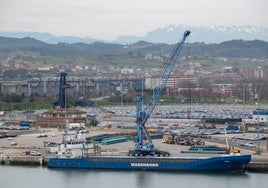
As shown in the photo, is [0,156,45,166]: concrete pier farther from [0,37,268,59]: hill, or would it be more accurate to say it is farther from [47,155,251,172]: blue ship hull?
[0,37,268,59]: hill

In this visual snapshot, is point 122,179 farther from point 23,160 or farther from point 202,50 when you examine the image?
point 202,50

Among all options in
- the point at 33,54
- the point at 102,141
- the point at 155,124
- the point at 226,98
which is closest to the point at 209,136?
the point at 102,141

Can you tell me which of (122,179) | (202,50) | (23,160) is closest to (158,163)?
(122,179)

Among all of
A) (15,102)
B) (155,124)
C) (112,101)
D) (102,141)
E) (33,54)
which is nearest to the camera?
(102,141)

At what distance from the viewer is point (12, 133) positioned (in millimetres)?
24328

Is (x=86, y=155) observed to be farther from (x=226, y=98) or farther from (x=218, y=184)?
(x=226, y=98)

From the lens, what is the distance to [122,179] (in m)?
15.5

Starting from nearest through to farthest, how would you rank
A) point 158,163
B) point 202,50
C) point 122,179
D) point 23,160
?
point 122,179, point 158,163, point 23,160, point 202,50

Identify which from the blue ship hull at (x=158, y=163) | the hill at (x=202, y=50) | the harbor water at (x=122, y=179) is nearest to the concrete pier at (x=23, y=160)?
the blue ship hull at (x=158, y=163)

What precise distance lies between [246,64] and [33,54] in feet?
63.4

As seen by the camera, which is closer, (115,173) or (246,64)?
(115,173)

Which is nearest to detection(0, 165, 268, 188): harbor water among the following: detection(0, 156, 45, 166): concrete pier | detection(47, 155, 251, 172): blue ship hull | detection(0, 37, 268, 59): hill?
detection(47, 155, 251, 172): blue ship hull

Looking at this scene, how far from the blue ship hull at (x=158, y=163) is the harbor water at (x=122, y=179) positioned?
0.22 metres

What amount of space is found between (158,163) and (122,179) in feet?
3.91
